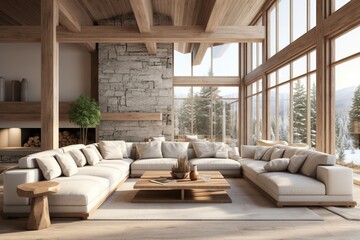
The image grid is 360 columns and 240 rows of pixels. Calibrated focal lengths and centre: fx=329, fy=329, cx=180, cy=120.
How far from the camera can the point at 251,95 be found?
40.1 feet

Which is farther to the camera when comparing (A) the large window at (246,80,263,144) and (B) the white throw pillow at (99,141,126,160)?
(A) the large window at (246,80,263,144)

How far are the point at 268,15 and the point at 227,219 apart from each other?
7.97m

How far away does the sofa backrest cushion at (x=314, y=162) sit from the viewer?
4.70m

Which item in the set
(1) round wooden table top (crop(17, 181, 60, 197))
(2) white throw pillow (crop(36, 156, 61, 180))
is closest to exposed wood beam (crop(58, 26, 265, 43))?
(2) white throw pillow (crop(36, 156, 61, 180))

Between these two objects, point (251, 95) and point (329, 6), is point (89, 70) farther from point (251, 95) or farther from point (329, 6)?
point (329, 6)

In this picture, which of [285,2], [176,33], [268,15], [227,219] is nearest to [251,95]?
[268,15]

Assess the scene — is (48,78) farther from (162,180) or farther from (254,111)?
Result: (254,111)

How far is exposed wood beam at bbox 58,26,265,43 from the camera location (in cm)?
774

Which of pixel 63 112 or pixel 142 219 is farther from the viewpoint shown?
pixel 63 112

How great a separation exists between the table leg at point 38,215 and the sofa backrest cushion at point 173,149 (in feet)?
13.1

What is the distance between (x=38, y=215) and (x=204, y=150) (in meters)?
4.35

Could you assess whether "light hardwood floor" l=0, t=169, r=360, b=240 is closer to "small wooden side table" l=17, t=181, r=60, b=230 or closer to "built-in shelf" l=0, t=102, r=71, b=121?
"small wooden side table" l=17, t=181, r=60, b=230

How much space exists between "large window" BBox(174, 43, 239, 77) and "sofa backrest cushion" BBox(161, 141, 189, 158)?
5.85m

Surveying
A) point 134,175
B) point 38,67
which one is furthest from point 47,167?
point 38,67
